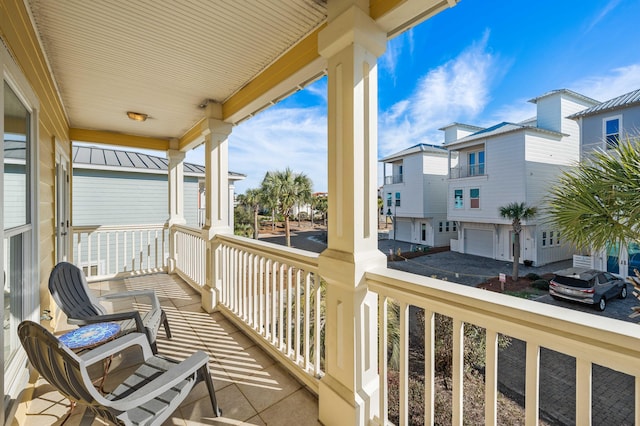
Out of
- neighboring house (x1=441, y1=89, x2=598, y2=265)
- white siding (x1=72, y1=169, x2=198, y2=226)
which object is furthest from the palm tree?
white siding (x1=72, y1=169, x2=198, y2=226)

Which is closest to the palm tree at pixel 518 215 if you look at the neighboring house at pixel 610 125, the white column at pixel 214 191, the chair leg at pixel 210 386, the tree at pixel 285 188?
the neighboring house at pixel 610 125

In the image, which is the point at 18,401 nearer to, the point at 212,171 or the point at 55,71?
the point at 212,171

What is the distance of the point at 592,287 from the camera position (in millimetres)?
6055

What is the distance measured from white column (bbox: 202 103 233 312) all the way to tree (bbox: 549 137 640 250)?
13.9 ft

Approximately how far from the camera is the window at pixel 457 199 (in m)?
14.6

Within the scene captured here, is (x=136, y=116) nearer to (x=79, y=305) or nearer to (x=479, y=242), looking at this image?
(x=79, y=305)

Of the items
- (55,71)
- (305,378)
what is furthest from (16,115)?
(305,378)

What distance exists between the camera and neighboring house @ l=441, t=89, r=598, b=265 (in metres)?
11.7

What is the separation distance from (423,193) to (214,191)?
15.4 metres

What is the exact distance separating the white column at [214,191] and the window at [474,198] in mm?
13507

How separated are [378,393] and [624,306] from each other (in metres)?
8.89

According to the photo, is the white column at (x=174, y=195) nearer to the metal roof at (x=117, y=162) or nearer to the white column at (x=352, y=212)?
the metal roof at (x=117, y=162)

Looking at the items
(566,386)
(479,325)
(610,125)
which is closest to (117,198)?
(479,325)

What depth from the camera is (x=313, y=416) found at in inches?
72.9
